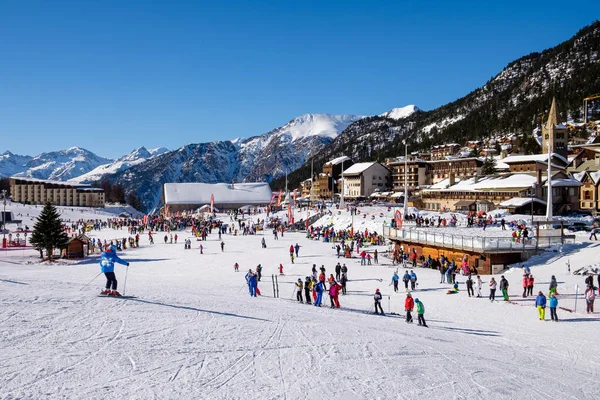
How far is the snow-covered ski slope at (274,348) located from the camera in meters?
7.91

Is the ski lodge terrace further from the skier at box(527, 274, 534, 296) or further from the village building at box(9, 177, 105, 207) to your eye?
the village building at box(9, 177, 105, 207)

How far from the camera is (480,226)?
3600 centimetres

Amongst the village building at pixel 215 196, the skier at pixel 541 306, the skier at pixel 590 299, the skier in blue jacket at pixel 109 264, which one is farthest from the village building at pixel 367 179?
the skier in blue jacket at pixel 109 264

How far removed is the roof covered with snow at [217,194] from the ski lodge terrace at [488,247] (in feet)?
260

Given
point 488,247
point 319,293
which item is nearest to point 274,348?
point 319,293

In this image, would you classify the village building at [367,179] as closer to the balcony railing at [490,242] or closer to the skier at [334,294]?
the balcony railing at [490,242]

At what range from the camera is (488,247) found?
24.2 m

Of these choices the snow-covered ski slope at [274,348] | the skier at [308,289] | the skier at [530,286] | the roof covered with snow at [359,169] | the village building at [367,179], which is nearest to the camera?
the snow-covered ski slope at [274,348]

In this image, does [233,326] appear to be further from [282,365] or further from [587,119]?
[587,119]

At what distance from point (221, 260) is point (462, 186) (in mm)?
35399

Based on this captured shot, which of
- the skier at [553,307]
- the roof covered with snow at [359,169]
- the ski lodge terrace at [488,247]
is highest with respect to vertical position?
the roof covered with snow at [359,169]

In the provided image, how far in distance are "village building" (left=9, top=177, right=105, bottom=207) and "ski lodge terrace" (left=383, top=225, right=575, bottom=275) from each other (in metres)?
113

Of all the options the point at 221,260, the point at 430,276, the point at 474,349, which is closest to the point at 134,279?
the point at 221,260

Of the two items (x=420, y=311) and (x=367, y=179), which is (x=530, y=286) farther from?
(x=367, y=179)
